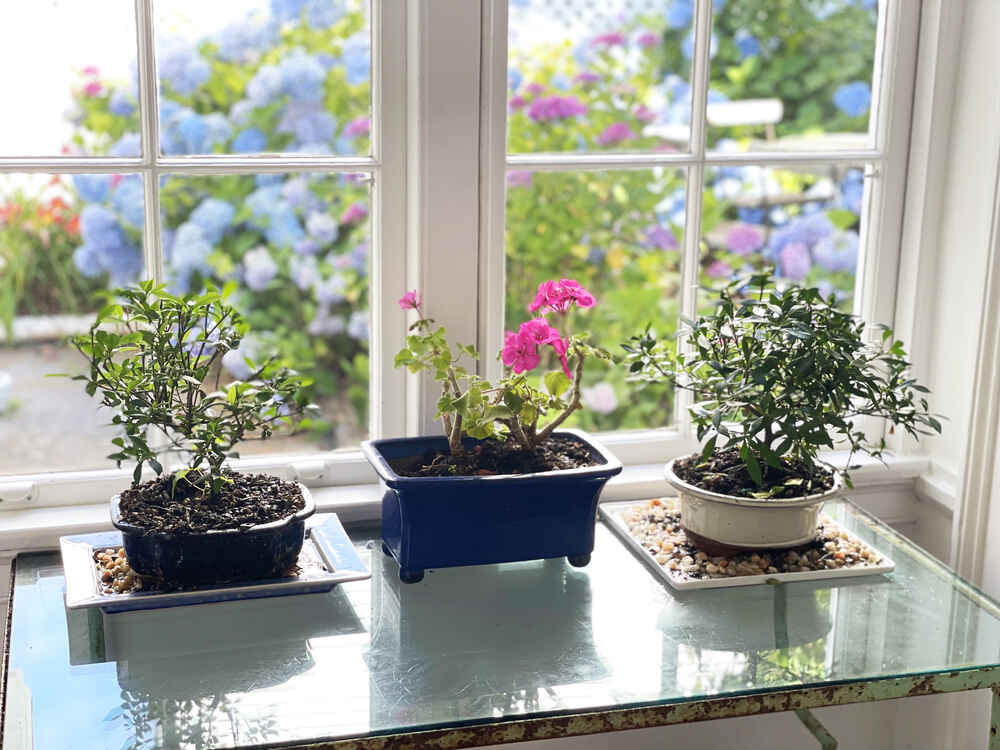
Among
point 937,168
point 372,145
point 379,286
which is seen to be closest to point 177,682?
point 379,286

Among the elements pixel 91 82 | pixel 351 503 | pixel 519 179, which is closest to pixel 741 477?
pixel 351 503

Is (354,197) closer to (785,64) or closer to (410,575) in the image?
(785,64)

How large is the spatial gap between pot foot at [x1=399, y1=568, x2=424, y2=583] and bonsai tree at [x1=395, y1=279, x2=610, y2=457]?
22 cm

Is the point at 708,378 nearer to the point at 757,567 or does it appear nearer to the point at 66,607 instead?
the point at 757,567

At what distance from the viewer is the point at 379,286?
2.13 m

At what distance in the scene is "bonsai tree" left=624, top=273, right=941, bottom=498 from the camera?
1752mm

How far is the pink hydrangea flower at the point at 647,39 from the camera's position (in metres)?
3.57

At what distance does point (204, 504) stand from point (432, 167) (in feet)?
2.35

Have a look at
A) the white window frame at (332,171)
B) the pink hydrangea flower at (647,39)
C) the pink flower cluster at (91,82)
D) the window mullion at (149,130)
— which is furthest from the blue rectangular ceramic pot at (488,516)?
the pink hydrangea flower at (647,39)

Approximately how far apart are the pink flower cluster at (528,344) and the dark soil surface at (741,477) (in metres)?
0.31

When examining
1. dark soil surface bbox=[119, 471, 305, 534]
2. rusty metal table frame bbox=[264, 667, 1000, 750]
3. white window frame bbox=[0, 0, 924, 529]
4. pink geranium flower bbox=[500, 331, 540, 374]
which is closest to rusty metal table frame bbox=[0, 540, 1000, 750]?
rusty metal table frame bbox=[264, 667, 1000, 750]

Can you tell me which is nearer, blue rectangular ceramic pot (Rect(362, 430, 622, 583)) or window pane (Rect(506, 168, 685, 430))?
blue rectangular ceramic pot (Rect(362, 430, 622, 583))

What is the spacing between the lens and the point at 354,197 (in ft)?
11.5

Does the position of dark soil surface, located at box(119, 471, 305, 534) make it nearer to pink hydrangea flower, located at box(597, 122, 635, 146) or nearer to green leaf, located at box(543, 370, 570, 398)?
green leaf, located at box(543, 370, 570, 398)
